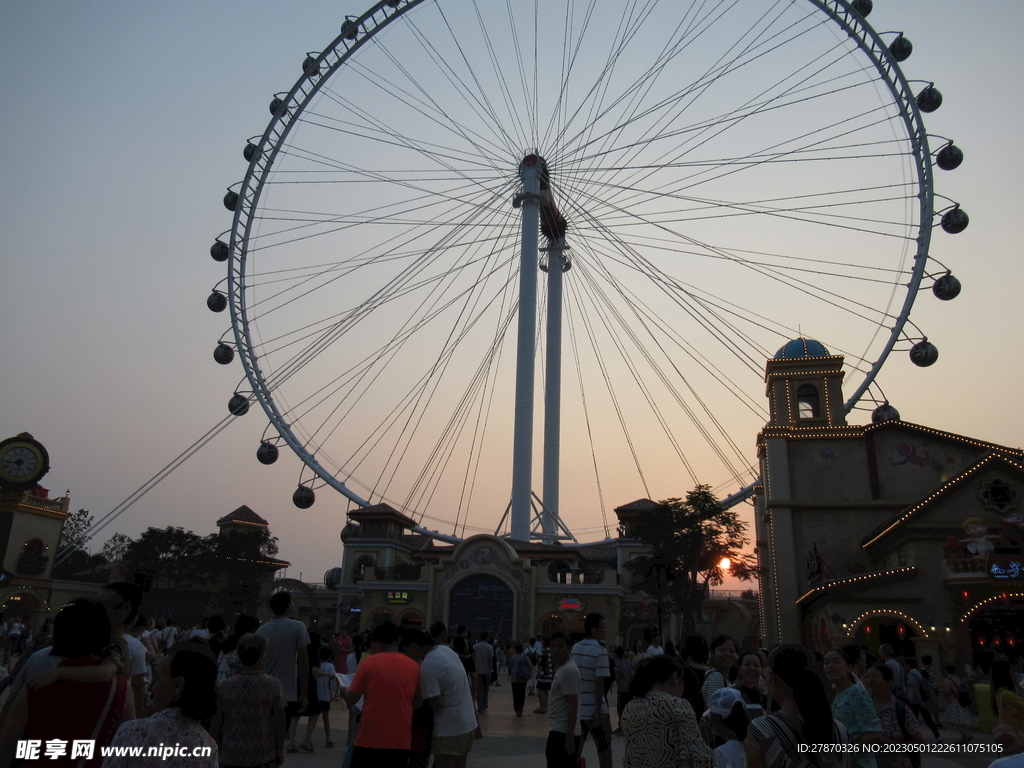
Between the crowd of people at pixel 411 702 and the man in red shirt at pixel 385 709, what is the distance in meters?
0.01

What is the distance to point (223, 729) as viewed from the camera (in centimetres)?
562

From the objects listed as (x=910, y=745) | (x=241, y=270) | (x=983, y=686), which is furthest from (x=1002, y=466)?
(x=241, y=270)

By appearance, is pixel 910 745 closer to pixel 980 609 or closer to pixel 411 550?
pixel 980 609

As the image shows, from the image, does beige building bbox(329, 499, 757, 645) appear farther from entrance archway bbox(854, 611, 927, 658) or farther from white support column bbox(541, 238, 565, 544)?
entrance archway bbox(854, 611, 927, 658)

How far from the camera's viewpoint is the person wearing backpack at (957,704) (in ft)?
51.8

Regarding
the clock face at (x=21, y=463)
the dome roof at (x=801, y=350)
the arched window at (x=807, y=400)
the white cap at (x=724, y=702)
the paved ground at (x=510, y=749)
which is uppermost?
the dome roof at (x=801, y=350)

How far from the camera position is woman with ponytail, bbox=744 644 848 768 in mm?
4324

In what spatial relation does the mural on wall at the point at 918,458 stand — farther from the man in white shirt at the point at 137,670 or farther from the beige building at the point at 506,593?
the man in white shirt at the point at 137,670

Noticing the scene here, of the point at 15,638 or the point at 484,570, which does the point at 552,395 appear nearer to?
the point at 484,570

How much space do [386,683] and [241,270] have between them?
30.0 meters

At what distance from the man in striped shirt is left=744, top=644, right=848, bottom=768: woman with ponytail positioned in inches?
144

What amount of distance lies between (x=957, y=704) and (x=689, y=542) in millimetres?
18089

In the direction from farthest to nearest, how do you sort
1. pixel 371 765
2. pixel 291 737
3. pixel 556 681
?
1. pixel 291 737
2. pixel 556 681
3. pixel 371 765

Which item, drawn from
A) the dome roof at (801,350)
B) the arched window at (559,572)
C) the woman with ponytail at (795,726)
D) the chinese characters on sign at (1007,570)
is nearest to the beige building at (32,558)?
the arched window at (559,572)
